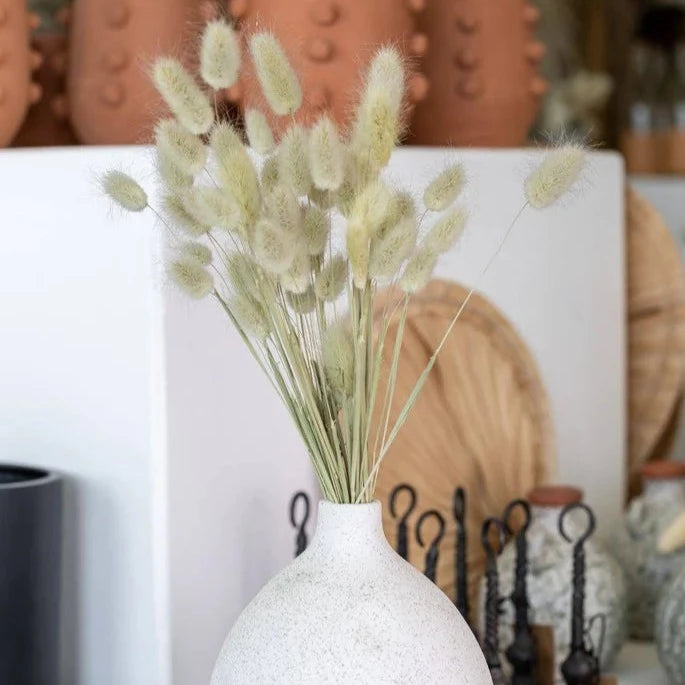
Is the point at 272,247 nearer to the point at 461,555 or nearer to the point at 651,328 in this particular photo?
the point at 461,555

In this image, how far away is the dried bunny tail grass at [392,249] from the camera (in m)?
0.65

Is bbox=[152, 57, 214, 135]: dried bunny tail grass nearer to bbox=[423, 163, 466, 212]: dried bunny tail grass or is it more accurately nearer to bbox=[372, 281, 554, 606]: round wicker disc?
bbox=[423, 163, 466, 212]: dried bunny tail grass

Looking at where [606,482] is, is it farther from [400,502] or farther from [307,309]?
[307,309]

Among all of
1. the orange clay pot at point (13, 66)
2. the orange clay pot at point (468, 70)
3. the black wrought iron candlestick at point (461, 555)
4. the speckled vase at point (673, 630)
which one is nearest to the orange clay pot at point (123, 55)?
the orange clay pot at point (13, 66)

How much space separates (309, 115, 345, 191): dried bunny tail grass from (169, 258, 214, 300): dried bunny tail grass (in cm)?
8

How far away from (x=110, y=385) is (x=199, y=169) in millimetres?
221

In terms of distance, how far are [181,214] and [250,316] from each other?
0.20 feet

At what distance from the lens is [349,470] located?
0.71 meters

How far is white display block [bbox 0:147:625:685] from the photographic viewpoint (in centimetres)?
83

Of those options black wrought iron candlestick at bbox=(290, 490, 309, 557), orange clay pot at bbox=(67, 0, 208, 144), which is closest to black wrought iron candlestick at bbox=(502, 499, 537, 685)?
black wrought iron candlestick at bbox=(290, 490, 309, 557)

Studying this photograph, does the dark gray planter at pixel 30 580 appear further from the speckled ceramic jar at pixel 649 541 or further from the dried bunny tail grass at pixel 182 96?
the speckled ceramic jar at pixel 649 541

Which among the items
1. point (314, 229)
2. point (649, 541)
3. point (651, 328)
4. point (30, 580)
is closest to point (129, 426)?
point (30, 580)

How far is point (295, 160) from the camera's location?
0.66 metres

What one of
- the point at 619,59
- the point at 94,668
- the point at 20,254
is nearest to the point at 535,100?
the point at 20,254
